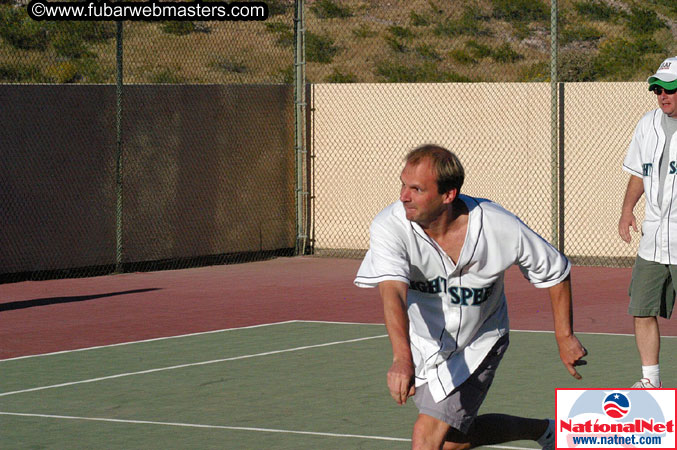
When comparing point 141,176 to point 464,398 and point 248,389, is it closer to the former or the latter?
point 248,389

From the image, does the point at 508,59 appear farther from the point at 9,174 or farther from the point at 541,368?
the point at 541,368

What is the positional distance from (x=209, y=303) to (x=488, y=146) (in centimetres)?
575

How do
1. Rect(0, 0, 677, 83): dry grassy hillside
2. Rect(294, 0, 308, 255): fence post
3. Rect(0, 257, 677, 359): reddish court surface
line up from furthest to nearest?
1. Rect(0, 0, 677, 83): dry grassy hillside
2. Rect(294, 0, 308, 255): fence post
3. Rect(0, 257, 677, 359): reddish court surface

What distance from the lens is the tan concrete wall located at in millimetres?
18281

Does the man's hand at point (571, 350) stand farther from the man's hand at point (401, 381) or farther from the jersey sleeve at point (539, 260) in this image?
the man's hand at point (401, 381)

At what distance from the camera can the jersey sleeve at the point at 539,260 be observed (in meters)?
5.86

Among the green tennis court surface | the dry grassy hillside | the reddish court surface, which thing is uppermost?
the dry grassy hillside

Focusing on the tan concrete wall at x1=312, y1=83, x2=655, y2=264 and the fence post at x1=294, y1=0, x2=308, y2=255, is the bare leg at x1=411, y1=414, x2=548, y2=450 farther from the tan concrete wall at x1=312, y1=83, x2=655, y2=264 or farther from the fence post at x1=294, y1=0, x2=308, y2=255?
the fence post at x1=294, y1=0, x2=308, y2=255

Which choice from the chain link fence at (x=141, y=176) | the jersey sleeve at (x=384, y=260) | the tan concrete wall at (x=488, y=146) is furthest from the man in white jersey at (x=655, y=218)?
the tan concrete wall at (x=488, y=146)

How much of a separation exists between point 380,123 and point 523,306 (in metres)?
6.12

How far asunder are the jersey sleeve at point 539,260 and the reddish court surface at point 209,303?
20.1ft

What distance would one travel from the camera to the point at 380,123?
19656mm

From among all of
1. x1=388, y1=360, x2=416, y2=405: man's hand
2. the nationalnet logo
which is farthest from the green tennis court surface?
x1=388, y1=360, x2=416, y2=405: man's hand

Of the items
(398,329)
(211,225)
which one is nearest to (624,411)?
(398,329)
